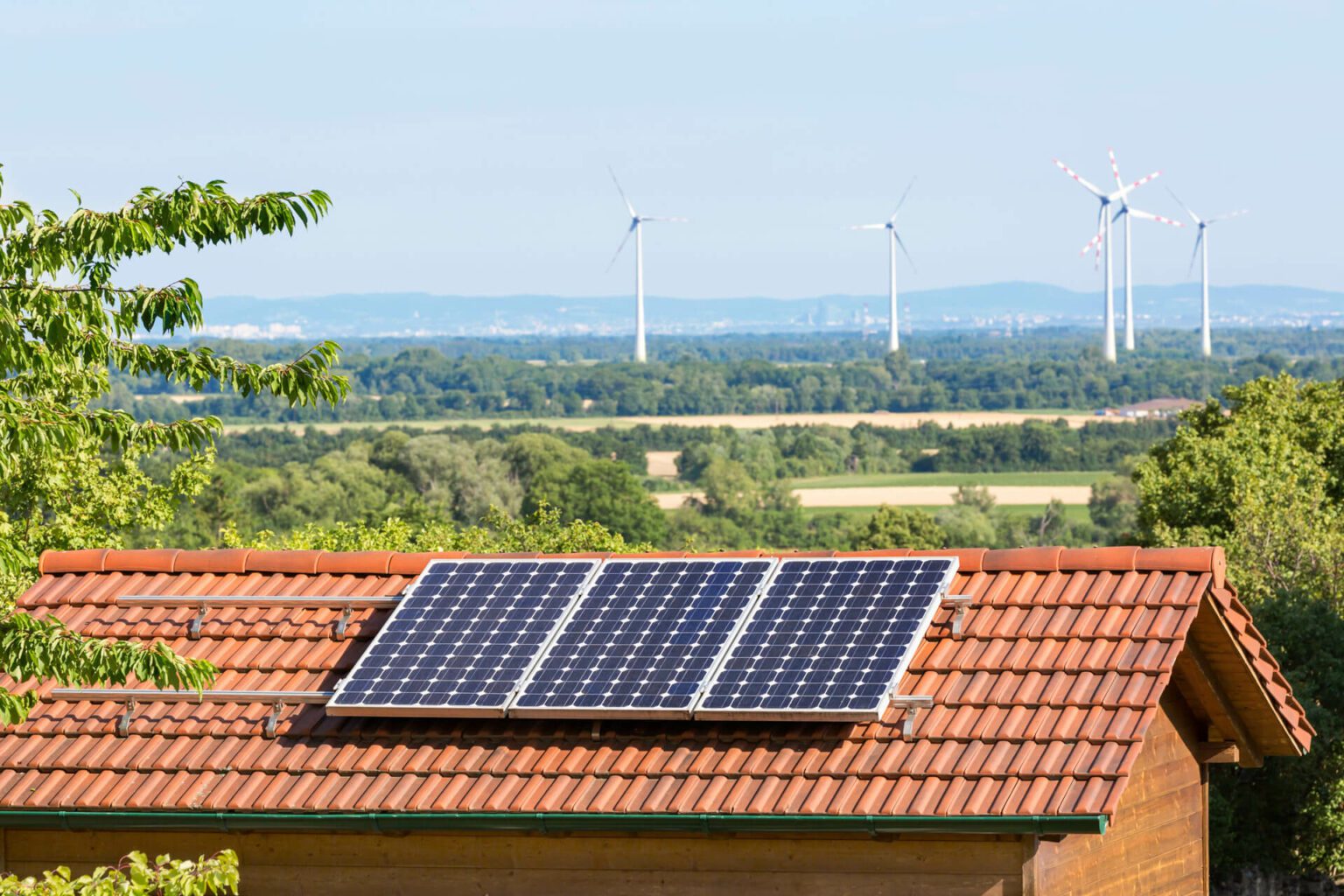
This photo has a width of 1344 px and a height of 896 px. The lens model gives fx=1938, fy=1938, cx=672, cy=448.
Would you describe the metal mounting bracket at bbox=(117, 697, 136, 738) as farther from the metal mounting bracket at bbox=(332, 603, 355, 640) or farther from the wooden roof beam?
the wooden roof beam

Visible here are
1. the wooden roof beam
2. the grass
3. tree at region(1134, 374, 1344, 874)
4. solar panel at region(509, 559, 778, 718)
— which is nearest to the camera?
solar panel at region(509, 559, 778, 718)

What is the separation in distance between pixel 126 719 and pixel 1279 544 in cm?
3178

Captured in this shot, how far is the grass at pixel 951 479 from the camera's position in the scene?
152 metres

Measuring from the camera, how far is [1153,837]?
13000mm

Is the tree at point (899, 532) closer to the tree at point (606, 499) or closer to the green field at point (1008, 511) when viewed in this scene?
the tree at point (606, 499)

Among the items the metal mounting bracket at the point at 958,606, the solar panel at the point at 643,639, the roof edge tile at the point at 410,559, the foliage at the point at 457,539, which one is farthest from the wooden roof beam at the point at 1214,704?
the foliage at the point at 457,539

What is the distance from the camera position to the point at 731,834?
11508 millimetres

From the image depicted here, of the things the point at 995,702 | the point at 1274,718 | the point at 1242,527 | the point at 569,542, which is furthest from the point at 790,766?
the point at 569,542

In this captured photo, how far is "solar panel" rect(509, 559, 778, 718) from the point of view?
12.0m

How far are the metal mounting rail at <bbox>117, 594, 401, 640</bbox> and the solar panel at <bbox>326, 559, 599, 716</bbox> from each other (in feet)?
1.21

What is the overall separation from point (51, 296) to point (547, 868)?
4535mm

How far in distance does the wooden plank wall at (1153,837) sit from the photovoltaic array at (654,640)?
150 centimetres

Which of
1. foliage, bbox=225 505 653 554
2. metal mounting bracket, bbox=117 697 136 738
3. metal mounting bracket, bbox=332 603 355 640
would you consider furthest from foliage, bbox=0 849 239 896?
foliage, bbox=225 505 653 554

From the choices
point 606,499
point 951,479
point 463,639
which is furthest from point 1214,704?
point 951,479
